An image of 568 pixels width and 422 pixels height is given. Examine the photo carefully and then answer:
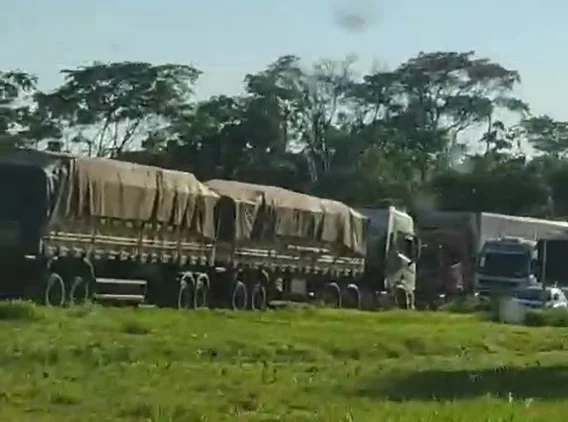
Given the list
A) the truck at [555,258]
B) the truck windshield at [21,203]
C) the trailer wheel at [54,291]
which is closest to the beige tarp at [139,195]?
the truck windshield at [21,203]

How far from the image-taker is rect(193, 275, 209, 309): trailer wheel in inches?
1380

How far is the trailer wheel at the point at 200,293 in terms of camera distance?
1380 inches

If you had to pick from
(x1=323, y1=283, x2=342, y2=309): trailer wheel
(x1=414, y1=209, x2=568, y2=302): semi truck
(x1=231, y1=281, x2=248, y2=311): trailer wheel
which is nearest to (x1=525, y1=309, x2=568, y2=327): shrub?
(x1=323, y1=283, x2=342, y2=309): trailer wheel

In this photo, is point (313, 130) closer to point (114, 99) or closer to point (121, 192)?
point (114, 99)

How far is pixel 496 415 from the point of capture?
13.9 m

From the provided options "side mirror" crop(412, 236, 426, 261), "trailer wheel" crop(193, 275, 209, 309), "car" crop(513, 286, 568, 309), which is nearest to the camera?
"trailer wheel" crop(193, 275, 209, 309)

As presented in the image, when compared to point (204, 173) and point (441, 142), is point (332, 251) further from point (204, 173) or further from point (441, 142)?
point (441, 142)

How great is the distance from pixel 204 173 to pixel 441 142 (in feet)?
61.3

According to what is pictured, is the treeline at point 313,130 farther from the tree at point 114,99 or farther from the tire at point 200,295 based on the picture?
the tire at point 200,295

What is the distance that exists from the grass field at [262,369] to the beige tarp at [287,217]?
6.91m

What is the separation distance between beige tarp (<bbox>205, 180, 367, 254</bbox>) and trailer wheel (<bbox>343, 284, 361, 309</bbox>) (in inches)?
43.1

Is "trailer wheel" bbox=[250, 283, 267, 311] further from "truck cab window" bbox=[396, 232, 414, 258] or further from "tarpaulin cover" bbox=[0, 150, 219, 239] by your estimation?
"truck cab window" bbox=[396, 232, 414, 258]

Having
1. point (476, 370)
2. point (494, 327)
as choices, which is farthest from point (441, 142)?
point (476, 370)

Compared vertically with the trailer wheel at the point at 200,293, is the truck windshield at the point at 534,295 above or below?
above
